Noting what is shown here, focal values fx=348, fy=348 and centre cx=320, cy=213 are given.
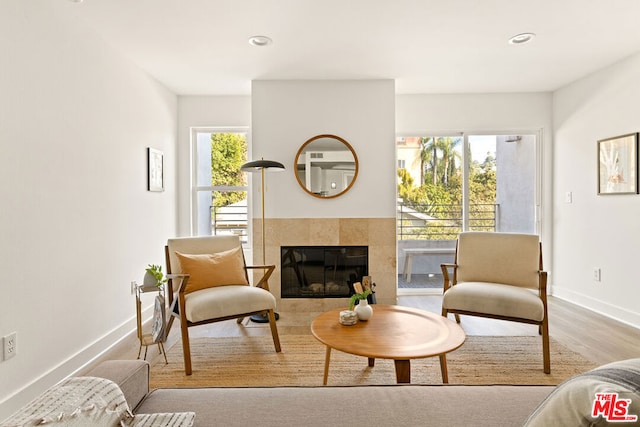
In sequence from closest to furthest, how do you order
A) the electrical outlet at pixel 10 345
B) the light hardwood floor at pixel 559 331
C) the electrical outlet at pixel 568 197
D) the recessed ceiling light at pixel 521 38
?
the electrical outlet at pixel 10 345
the light hardwood floor at pixel 559 331
the recessed ceiling light at pixel 521 38
the electrical outlet at pixel 568 197

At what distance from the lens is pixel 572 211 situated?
3941mm

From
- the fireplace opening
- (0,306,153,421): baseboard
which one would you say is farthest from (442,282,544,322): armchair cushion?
(0,306,153,421): baseboard

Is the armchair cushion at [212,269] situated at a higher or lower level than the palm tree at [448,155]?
lower

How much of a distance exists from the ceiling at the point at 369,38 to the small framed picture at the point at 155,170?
828mm

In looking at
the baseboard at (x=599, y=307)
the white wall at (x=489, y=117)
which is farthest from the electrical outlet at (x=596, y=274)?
the white wall at (x=489, y=117)

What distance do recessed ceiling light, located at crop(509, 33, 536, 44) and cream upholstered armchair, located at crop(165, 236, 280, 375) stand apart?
2791mm

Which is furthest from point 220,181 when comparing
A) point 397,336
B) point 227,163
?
point 397,336

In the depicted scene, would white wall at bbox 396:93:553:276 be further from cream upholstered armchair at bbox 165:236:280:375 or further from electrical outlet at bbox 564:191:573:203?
cream upholstered armchair at bbox 165:236:280:375

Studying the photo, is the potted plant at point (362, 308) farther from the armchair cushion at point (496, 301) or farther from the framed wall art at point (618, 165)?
the framed wall art at point (618, 165)

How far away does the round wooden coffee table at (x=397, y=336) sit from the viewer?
1.71 m

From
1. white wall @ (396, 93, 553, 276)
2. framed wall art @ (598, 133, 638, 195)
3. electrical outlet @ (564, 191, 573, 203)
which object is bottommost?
electrical outlet @ (564, 191, 573, 203)

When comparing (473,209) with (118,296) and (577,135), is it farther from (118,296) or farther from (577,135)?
(118,296)

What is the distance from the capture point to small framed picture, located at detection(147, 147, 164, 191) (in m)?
3.57

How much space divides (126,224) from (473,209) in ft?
12.8
